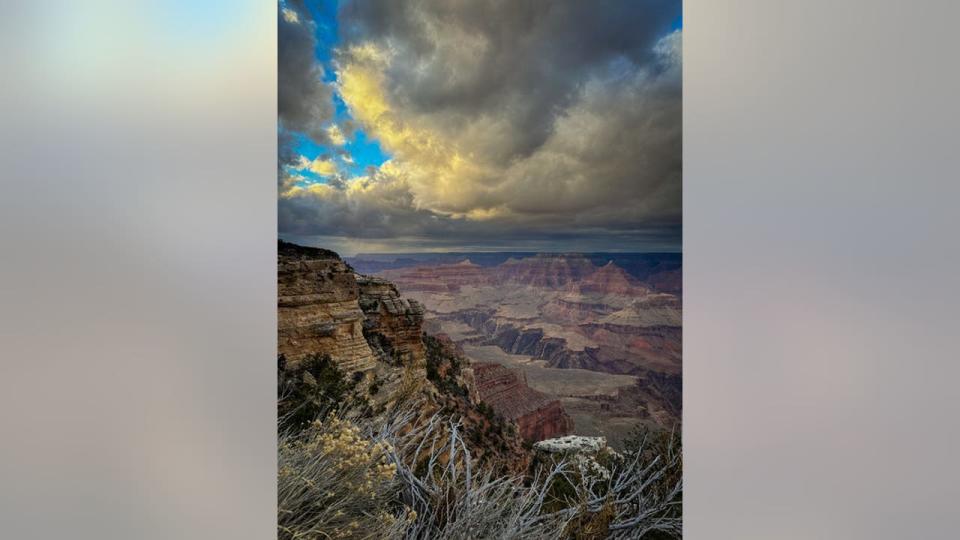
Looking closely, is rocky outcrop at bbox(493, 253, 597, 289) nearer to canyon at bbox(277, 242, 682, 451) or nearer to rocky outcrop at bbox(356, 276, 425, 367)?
canyon at bbox(277, 242, 682, 451)

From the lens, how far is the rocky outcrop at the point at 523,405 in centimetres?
237

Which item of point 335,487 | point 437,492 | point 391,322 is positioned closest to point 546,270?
point 391,322

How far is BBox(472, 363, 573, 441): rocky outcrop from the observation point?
7.77ft
